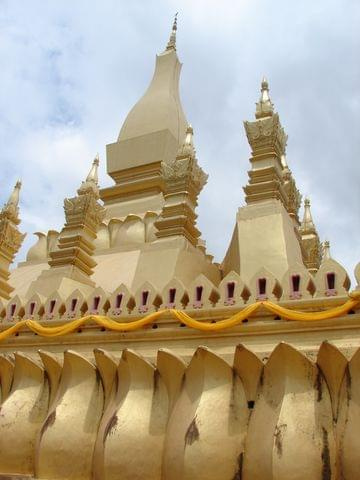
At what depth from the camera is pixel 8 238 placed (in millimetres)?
11141

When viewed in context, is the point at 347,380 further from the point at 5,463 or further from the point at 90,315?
the point at 5,463

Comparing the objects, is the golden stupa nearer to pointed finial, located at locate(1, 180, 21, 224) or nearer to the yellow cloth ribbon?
the yellow cloth ribbon

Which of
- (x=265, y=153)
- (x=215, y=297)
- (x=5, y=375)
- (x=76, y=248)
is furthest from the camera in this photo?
(x=76, y=248)

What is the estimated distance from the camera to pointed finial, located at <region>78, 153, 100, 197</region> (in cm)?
1080

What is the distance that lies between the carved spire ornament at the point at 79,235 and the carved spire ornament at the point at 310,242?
5.03m

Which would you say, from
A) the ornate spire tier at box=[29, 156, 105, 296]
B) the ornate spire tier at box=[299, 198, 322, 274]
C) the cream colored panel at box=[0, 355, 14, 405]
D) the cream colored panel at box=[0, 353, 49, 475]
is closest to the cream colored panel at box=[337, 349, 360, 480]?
the cream colored panel at box=[0, 353, 49, 475]

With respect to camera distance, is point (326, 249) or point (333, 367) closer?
point (333, 367)

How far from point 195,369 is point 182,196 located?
169 inches

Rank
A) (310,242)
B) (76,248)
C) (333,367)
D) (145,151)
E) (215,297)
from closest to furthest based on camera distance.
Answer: (333,367), (215,297), (76,248), (310,242), (145,151)

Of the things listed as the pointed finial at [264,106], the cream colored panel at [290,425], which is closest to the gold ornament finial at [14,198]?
the pointed finial at [264,106]

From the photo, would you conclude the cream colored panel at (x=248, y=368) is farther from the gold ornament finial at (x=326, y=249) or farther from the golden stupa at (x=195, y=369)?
the gold ornament finial at (x=326, y=249)

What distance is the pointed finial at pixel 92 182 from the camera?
1080 cm

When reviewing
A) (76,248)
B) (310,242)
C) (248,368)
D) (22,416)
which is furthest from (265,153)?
(22,416)

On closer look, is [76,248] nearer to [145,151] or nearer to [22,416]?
[22,416]
